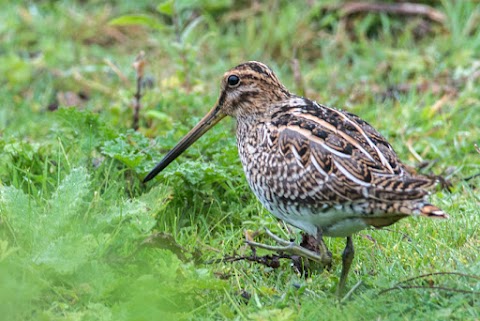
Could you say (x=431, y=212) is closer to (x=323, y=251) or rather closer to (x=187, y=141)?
(x=323, y=251)

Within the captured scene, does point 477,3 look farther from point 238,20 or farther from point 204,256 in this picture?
point 204,256

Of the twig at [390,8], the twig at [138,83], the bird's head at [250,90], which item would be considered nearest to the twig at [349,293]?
the bird's head at [250,90]

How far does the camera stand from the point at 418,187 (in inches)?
142

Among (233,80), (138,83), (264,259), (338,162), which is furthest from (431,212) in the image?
(138,83)

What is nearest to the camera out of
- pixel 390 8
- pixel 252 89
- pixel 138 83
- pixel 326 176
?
pixel 326 176

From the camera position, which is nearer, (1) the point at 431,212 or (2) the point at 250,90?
(1) the point at 431,212

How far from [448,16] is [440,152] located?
2.50 m

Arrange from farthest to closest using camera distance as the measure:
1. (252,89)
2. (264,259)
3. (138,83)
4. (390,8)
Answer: (390,8) → (138,83) → (252,89) → (264,259)

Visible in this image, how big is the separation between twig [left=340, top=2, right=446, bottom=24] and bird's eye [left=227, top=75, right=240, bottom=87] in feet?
13.0

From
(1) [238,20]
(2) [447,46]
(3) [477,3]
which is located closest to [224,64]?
(1) [238,20]

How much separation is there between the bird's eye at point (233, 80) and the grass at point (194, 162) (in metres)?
0.53

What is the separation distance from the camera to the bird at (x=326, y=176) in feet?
11.9

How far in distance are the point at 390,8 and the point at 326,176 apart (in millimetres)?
4909

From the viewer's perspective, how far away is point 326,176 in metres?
3.73
